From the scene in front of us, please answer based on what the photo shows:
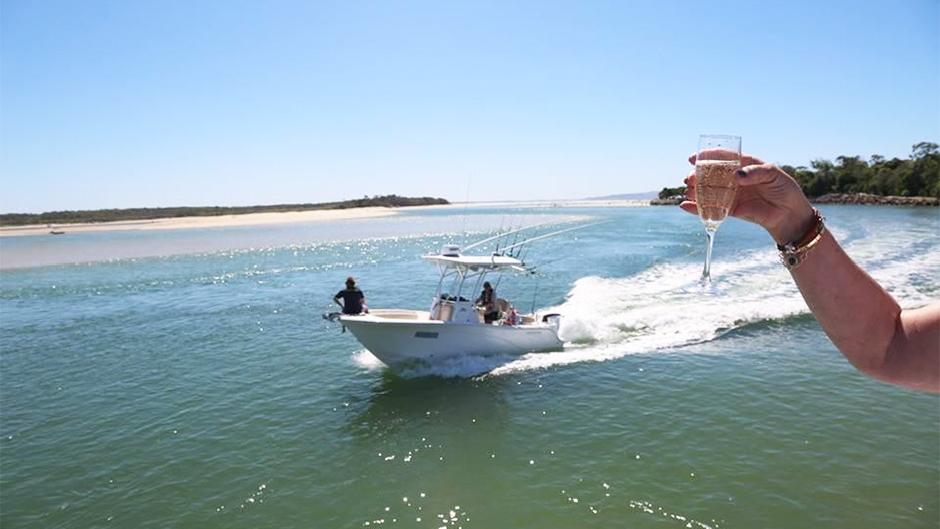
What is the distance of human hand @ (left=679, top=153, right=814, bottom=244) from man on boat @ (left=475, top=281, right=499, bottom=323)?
47.1 ft

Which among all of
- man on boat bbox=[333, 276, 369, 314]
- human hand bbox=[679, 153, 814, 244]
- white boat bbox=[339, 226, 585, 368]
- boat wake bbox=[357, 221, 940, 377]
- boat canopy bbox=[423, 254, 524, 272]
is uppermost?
human hand bbox=[679, 153, 814, 244]

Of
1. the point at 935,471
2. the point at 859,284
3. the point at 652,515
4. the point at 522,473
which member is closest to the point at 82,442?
the point at 522,473

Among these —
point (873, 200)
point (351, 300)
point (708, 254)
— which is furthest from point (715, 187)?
point (873, 200)

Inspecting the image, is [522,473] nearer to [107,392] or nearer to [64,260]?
[107,392]

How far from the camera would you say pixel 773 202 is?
199 centimetres

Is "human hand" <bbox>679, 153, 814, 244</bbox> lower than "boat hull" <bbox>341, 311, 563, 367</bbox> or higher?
higher

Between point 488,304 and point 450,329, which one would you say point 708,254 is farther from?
point 488,304

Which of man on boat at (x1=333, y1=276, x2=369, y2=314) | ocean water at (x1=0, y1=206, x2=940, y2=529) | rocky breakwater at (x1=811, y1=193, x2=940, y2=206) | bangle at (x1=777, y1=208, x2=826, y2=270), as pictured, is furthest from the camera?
rocky breakwater at (x1=811, y1=193, x2=940, y2=206)

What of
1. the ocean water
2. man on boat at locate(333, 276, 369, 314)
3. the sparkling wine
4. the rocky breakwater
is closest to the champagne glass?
the sparkling wine

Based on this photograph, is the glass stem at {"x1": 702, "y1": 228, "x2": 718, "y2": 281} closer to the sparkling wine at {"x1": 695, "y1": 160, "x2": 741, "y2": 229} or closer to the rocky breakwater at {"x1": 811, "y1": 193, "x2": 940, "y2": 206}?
the sparkling wine at {"x1": 695, "y1": 160, "x2": 741, "y2": 229}

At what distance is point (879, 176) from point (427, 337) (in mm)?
122130

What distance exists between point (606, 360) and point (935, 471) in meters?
7.81

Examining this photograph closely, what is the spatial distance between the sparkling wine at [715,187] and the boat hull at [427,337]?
13.0 m

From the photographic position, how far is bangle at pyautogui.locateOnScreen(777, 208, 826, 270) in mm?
1870
